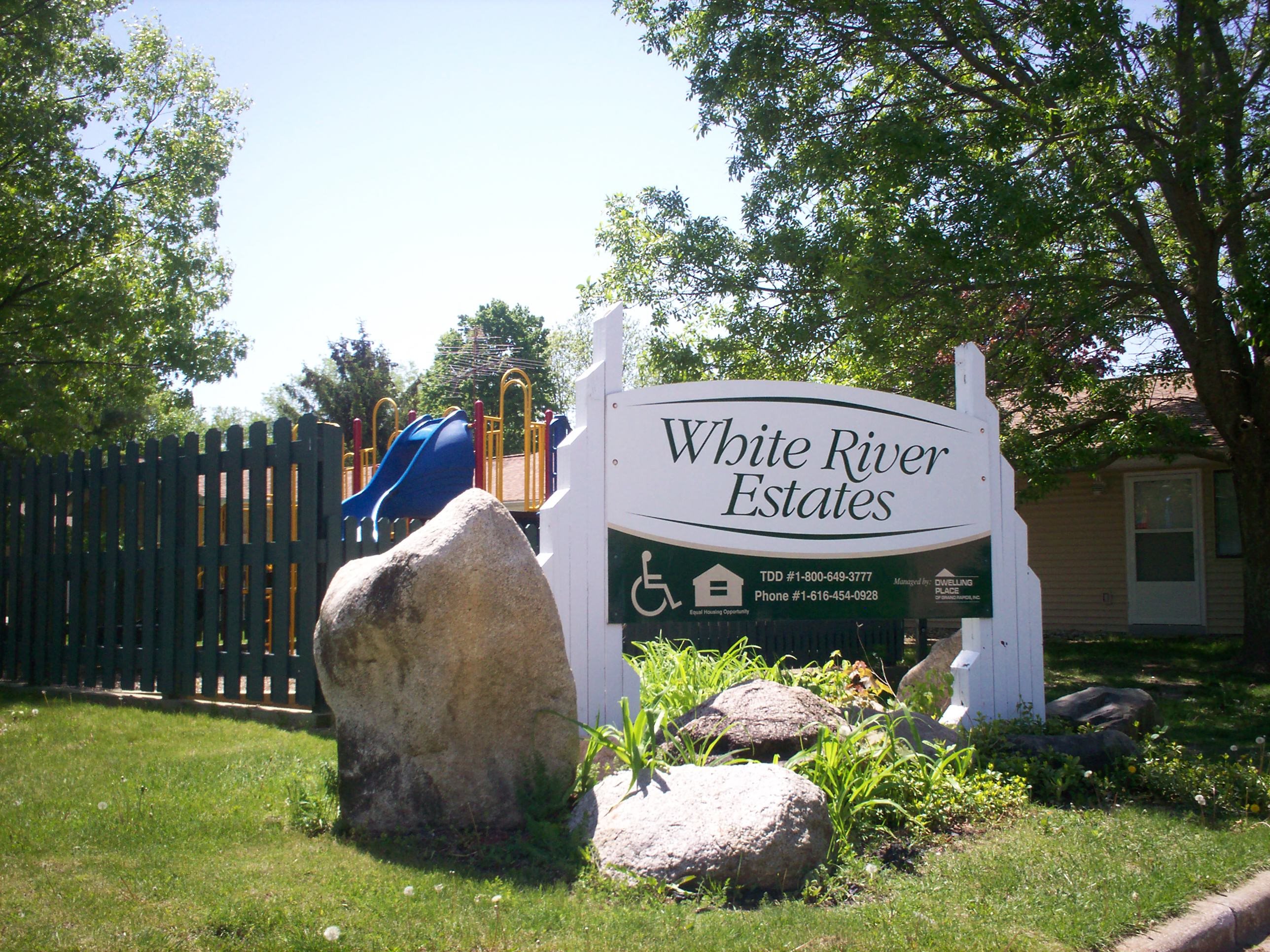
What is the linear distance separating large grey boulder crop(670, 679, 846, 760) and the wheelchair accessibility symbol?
75 centimetres

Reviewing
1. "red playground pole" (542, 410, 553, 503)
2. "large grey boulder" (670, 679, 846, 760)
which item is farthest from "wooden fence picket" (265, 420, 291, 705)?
"large grey boulder" (670, 679, 846, 760)

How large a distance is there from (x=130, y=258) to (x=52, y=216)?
1.29 m

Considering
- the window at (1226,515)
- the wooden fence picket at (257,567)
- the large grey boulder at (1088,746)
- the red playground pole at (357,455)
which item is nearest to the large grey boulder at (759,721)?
the large grey boulder at (1088,746)

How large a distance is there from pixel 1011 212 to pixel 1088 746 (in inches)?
225

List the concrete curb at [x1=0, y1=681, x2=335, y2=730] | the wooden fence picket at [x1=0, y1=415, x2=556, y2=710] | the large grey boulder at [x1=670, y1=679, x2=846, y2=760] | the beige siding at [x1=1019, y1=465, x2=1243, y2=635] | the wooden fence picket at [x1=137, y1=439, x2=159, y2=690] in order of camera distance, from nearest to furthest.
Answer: the large grey boulder at [x1=670, y1=679, x2=846, y2=760]
the concrete curb at [x1=0, y1=681, x2=335, y2=730]
the wooden fence picket at [x1=0, y1=415, x2=556, y2=710]
the wooden fence picket at [x1=137, y1=439, x2=159, y2=690]
the beige siding at [x1=1019, y1=465, x2=1243, y2=635]

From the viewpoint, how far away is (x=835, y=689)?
618cm

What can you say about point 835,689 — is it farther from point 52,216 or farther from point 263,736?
point 52,216

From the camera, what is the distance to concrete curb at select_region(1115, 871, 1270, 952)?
355cm

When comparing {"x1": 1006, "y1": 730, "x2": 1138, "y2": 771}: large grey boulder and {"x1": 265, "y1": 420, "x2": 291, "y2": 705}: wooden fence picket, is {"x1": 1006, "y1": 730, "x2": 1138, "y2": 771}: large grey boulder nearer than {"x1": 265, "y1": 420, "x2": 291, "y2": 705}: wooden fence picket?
Yes

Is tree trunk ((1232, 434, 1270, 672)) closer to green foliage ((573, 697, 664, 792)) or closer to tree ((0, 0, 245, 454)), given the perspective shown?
green foliage ((573, 697, 664, 792))

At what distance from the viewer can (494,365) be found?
42.1m

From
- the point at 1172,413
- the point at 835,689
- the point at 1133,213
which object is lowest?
the point at 835,689

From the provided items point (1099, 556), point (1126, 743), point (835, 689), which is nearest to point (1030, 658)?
point (1126, 743)

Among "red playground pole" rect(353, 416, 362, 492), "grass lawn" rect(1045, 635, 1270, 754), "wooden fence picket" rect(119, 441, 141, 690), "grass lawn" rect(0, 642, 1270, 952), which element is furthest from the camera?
"red playground pole" rect(353, 416, 362, 492)
